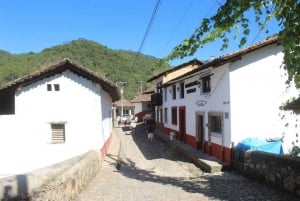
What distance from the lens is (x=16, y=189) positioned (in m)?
6.32

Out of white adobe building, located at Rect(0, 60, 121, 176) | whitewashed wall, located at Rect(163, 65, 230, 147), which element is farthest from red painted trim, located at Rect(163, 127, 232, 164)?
white adobe building, located at Rect(0, 60, 121, 176)

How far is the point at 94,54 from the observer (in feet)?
235

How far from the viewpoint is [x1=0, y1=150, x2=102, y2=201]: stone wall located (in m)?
6.30

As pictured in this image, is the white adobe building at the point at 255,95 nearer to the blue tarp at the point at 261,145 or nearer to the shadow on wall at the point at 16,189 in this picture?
the blue tarp at the point at 261,145

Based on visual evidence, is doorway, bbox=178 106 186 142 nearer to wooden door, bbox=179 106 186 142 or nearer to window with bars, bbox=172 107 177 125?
wooden door, bbox=179 106 186 142

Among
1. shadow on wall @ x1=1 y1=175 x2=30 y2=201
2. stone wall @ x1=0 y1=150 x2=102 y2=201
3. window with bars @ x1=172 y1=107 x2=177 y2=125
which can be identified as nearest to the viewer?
shadow on wall @ x1=1 y1=175 x2=30 y2=201

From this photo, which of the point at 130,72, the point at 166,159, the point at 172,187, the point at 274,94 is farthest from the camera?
the point at 130,72

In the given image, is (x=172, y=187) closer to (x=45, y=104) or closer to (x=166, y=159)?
(x=45, y=104)

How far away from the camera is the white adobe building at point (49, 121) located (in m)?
16.0

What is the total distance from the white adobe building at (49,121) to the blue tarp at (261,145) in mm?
5891

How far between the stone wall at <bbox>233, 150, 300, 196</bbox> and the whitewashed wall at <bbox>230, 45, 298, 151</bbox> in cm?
144

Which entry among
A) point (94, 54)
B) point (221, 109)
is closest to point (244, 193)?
point (221, 109)

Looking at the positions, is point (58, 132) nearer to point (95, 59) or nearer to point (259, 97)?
point (259, 97)

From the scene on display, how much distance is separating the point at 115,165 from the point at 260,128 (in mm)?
6376
